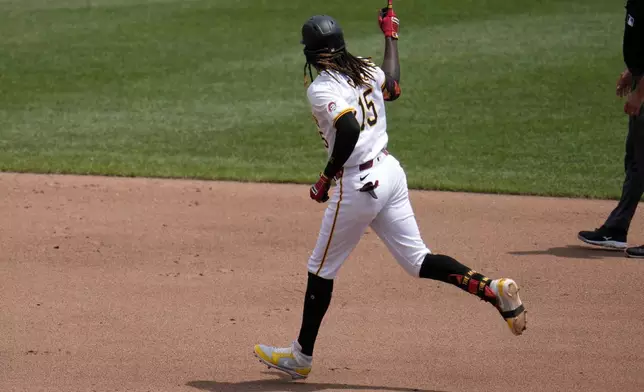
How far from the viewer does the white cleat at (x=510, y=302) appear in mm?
5455

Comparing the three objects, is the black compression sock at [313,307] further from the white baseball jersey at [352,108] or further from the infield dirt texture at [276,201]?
the white baseball jersey at [352,108]

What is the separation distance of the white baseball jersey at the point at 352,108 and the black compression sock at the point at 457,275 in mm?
652

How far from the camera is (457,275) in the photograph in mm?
5574

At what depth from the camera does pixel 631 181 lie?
27.2ft

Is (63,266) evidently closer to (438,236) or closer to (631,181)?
(438,236)

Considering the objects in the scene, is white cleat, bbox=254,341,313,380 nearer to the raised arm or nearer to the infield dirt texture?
the infield dirt texture

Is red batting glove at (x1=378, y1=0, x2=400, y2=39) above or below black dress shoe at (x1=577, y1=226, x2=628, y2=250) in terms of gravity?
above

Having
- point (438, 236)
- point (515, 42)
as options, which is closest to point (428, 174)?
point (438, 236)

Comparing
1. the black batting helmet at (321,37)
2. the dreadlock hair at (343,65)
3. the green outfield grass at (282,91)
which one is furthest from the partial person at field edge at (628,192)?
the black batting helmet at (321,37)

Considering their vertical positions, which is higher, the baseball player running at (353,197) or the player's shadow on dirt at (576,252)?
the baseball player running at (353,197)

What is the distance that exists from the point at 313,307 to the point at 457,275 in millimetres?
786

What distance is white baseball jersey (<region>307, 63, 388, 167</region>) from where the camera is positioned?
5383 millimetres

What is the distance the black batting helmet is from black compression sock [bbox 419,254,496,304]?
1.22 m

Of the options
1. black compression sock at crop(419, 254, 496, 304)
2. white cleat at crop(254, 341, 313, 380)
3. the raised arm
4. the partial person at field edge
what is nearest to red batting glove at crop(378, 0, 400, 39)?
the raised arm
